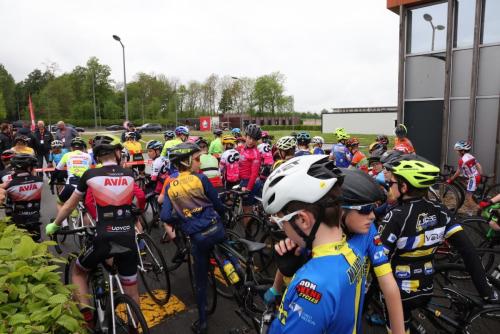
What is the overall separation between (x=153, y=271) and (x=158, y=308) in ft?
1.76

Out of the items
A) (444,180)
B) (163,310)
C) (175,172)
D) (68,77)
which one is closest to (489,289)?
(163,310)

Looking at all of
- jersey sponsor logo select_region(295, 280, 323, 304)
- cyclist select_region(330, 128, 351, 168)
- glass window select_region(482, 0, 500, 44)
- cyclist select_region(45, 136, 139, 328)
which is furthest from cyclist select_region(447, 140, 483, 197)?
jersey sponsor logo select_region(295, 280, 323, 304)

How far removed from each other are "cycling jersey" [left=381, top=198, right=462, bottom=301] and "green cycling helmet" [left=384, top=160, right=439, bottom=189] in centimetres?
16

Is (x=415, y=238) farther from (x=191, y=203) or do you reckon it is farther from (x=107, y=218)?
(x=107, y=218)

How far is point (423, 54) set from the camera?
10.7m

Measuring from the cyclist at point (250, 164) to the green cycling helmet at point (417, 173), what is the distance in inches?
141

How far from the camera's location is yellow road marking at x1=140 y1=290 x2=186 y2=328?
4465 mm

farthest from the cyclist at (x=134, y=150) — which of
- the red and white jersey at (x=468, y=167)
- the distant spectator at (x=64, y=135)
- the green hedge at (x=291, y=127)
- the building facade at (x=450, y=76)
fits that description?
the green hedge at (x=291, y=127)

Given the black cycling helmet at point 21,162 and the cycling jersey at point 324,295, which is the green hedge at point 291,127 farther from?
the cycling jersey at point 324,295

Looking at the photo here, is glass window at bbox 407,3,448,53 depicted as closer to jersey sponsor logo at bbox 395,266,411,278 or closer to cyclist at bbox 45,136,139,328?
jersey sponsor logo at bbox 395,266,411,278

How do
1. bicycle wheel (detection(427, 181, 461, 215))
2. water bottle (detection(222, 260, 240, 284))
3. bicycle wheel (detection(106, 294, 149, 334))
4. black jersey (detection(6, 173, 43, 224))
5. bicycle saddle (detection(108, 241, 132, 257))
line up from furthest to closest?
bicycle wheel (detection(427, 181, 461, 215)) < black jersey (detection(6, 173, 43, 224)) < water bottle (detection(222, 260, 240, 284)) < bicycle saddle (detection(108, 241, 132, 257)) < bicycle wheel (detection(106, 294, 149, 334))

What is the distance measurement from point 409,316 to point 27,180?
5.71 metres

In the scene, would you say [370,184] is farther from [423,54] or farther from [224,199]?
[423,54]

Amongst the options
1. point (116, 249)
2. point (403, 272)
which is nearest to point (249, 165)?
point (116, 249)
